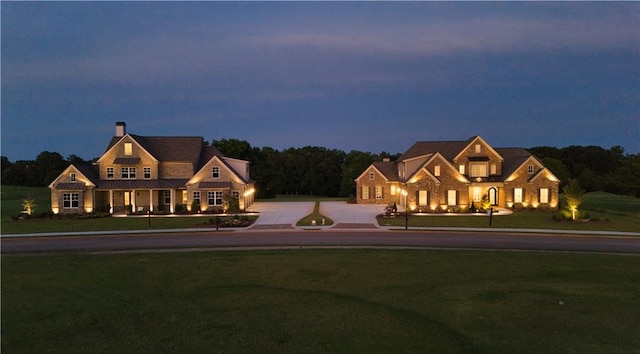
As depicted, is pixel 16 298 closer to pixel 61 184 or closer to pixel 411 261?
pixel 411 261

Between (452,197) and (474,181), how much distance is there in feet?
11.7

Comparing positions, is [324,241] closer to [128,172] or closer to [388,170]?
[128,172]

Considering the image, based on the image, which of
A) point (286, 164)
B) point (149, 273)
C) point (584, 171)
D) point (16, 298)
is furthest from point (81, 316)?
point (584, 171)

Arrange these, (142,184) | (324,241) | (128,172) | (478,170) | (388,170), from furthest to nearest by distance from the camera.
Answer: (388,170) < (478,170) < (128,172) < (142,184) < (324,241)

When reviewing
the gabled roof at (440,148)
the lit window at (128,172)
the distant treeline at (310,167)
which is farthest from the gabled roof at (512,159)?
the lit window at (128,172)

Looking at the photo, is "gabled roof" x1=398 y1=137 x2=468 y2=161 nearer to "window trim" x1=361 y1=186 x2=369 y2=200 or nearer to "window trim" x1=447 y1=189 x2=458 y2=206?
"window trim" x1=447 y1=189 x2=458 y2=206

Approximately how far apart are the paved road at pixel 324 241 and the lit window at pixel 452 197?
1565 centimetres

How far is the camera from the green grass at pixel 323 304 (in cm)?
828

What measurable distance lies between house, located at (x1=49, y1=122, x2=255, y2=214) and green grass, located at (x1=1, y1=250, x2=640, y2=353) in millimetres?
23569

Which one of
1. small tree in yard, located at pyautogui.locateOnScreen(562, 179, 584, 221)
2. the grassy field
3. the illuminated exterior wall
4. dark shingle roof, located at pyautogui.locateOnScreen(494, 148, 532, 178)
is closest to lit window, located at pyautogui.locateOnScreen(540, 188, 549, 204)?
dark shingle roof, located at pyautogui.locateOnScreen(494, 148, 532, 178)

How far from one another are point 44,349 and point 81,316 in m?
1.95

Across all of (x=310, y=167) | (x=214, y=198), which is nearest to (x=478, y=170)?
(x=214, y=198)

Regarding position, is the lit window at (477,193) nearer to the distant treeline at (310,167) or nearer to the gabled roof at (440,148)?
the gabled roof at (440,148)

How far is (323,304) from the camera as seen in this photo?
10.6 meters
